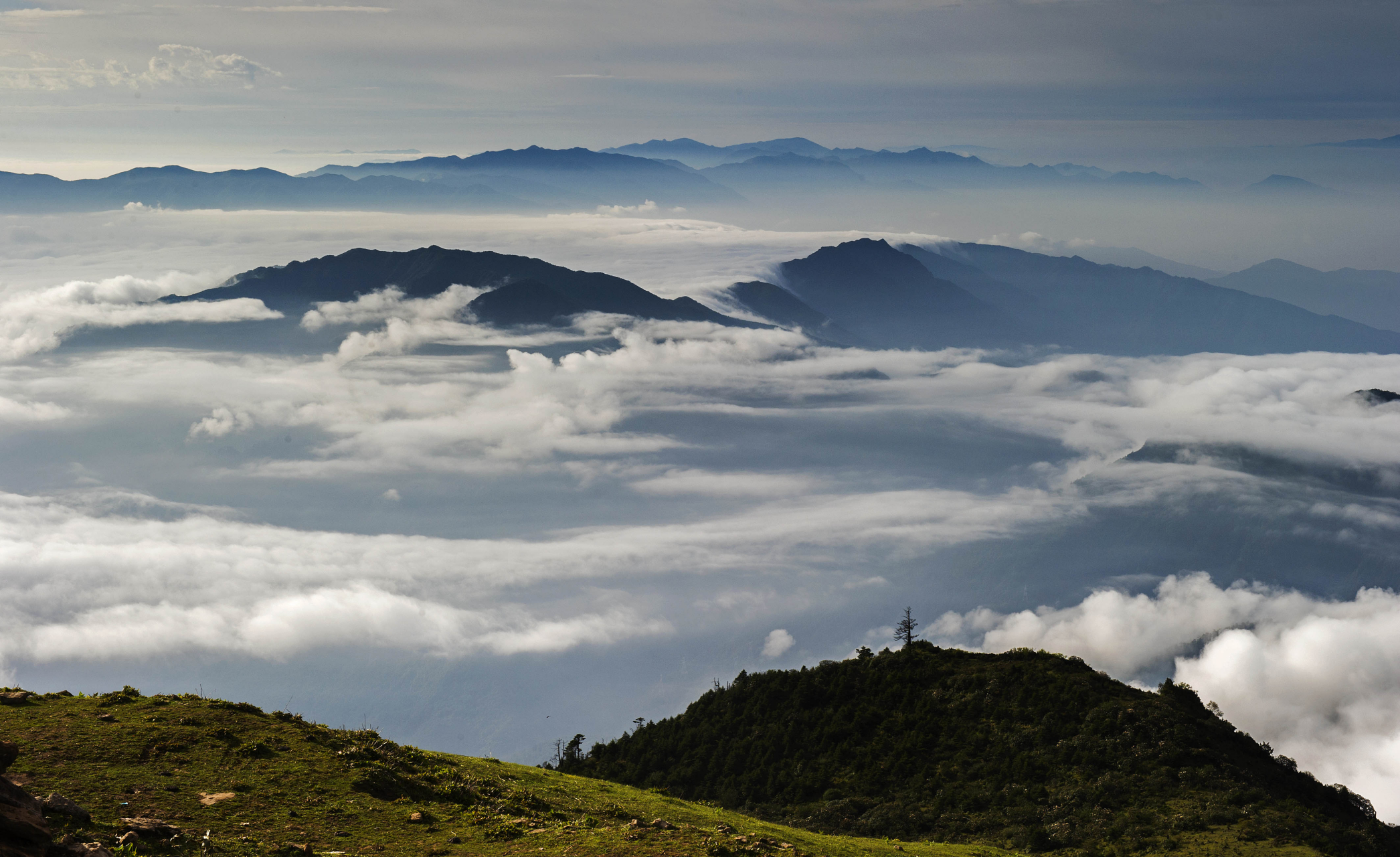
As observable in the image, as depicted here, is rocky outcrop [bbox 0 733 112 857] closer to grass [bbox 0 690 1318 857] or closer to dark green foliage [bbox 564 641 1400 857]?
grass [bbox 0 690 1318 857]

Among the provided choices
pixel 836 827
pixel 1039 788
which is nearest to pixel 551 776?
pixel 836 827

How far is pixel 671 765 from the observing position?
8369 cm

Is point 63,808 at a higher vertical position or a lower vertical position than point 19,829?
lower

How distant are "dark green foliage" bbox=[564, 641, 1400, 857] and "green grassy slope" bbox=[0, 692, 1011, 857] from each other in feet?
89.0

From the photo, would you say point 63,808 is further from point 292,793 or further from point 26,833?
point 292,793

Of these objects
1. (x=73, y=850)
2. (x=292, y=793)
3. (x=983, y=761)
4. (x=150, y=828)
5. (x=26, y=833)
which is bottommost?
(x=150, y=828)

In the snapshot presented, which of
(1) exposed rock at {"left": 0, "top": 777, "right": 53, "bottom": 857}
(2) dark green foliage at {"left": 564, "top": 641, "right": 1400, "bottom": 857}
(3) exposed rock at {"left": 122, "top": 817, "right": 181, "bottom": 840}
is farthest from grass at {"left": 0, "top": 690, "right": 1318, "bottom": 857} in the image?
(2) dark green foliage at {"left": 564, "top": 641, "right": 1400, "bottom": 857}

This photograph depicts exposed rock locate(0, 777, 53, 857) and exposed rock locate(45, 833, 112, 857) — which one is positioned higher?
exposed rock locate(0, 777, 53, 857)

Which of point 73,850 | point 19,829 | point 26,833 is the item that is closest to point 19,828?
point 19,829

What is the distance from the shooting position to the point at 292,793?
27.6m

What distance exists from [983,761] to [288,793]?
56.0 m

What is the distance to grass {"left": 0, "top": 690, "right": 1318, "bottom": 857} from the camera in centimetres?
2453

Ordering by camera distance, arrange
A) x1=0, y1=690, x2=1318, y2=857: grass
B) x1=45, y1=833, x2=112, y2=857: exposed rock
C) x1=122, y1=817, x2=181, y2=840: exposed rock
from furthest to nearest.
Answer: x1=0, y1=690, x2=1318, y2=857: grass, x1=122, y1=817, x2=181, y2=840: exposed rock, x1=45, y1=833, x2=112, y2=857: exposed rock

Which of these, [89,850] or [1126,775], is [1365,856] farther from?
[89,850]
